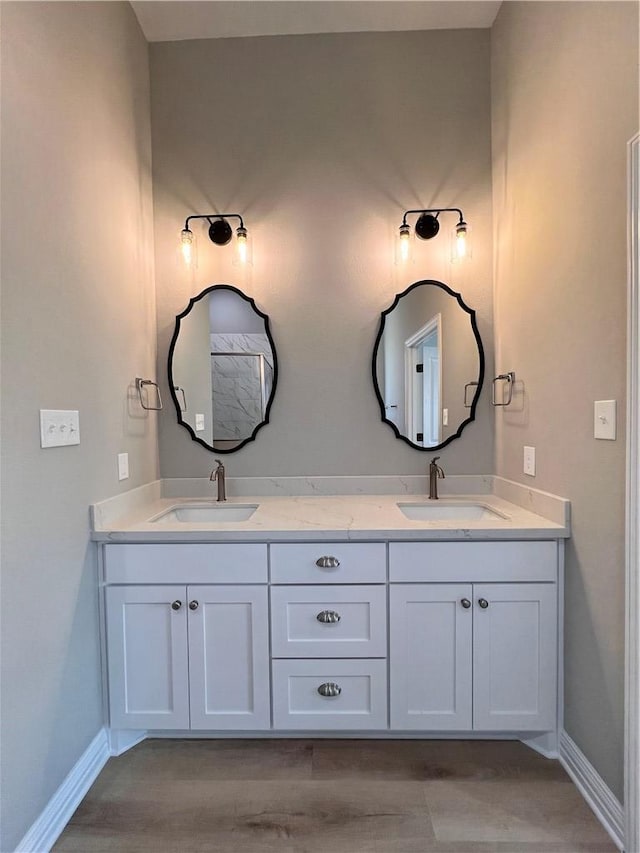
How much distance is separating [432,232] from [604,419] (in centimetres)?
132

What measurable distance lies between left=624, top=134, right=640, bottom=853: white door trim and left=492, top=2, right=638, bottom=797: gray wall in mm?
58

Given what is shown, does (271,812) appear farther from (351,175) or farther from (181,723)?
(351,175)

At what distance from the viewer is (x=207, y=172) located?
232 cm

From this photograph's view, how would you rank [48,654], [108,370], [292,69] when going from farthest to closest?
[292,69] → [108,370] → [48,654]

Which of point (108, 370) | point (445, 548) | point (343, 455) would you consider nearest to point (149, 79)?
point (108, 370)

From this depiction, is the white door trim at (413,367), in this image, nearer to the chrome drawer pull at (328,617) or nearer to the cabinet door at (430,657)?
the cabinet door at (430,657)

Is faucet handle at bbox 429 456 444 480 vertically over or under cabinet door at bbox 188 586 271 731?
over

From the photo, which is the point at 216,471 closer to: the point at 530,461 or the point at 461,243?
the point at 530,461

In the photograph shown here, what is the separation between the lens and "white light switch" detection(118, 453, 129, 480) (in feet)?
6.37

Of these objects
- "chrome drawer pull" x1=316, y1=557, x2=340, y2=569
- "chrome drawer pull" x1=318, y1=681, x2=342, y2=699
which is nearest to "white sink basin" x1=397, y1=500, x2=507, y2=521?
"chrome drawer pull" x1=316, y1=557, x2=340, y2=569

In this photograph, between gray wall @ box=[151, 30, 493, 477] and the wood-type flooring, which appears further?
gray wall @ box=[151, 30, 493, 477]

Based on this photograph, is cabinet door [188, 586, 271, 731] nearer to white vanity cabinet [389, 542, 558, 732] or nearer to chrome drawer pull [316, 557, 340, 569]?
chrome drawer pull [316, 557, 340, 569]

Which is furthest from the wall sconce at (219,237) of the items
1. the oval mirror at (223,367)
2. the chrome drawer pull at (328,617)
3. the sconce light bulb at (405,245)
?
the chrome drawer pull at (328,617)

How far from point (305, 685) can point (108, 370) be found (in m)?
1.52
